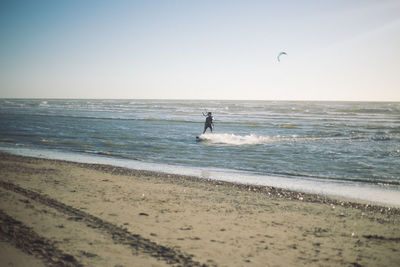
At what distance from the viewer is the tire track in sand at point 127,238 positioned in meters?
4.06

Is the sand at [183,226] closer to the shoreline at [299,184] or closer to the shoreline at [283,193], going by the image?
the shoreline at [283,193]

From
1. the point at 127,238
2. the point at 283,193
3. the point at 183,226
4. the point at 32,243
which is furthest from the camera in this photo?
the point at 283,193

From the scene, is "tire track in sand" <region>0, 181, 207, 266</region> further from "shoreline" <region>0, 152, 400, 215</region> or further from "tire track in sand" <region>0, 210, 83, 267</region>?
"shoreline" <region>0, 152, 400, 215</region>

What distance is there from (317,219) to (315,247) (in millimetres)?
1446

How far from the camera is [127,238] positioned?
4.62m

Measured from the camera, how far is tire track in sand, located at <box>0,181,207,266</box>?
4.06 meters

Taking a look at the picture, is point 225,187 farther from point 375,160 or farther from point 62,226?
point 375,160

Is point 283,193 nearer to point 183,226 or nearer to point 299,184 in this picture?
point 299,184

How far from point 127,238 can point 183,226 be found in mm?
1132

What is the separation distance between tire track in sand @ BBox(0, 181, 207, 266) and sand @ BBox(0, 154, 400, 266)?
0.02 m

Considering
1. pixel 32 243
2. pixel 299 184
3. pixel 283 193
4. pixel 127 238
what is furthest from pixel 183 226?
pixel 299 184

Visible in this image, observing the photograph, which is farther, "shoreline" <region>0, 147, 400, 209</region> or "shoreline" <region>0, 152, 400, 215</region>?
"shoreline" <region>0, 147, 400, 209</region>

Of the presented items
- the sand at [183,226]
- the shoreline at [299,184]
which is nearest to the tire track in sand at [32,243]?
the sand at [183,226]


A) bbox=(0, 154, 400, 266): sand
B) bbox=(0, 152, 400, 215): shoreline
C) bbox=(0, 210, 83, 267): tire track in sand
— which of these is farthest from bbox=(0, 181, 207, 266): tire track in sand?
bbox=(0, 152, 400, 215): shoreline
